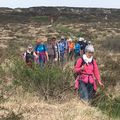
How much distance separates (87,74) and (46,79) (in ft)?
3.40

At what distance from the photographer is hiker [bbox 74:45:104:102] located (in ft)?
35.1

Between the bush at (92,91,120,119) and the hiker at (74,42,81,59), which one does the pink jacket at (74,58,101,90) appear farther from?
the hiker at (74,42,81,59)

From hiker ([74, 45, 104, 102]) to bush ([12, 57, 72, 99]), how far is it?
0.47m

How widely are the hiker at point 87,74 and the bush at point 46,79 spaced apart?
47cm

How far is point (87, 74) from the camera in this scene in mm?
10805

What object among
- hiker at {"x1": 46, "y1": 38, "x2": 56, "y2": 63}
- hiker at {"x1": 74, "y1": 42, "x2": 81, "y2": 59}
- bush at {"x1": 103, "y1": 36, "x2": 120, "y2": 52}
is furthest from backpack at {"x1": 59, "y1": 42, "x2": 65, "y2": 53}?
bush at {"x1": 103, "y1": 36, "x2": 120, "y2": 52}

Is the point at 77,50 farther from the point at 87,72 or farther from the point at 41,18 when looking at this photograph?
the point at 41,18

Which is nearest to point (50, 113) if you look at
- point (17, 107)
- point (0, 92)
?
point (17, 107)

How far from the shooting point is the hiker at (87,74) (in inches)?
421

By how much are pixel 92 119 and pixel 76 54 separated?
11.8 metres

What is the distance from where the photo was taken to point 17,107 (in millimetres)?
9812

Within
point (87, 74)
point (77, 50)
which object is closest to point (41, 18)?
point (77, 50)

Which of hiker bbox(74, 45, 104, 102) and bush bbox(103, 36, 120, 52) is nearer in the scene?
hiker bbox(74, 45, 104, 102)

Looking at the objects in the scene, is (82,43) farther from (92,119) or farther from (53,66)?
(92,119)
